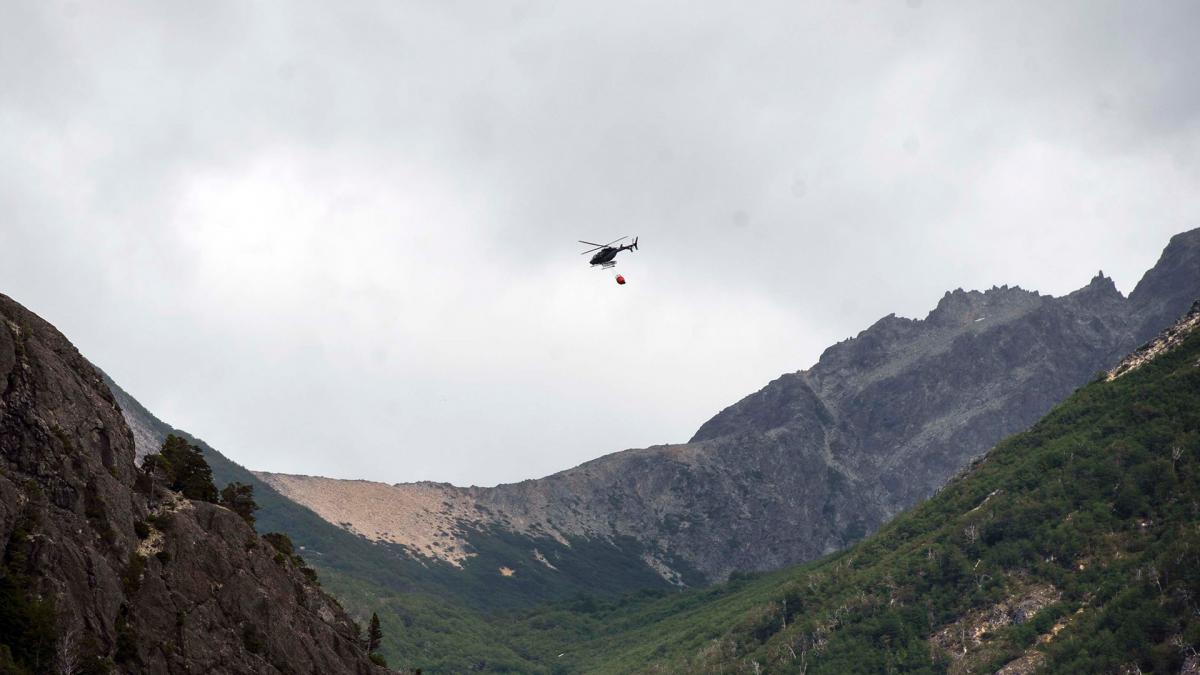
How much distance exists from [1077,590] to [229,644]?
15600 cm

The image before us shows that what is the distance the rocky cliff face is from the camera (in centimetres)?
6000

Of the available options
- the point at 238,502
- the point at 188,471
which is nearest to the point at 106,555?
the point at 188,471

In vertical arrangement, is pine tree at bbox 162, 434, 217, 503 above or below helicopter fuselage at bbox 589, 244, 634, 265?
below

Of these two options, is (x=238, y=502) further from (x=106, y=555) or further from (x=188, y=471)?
(x=106, y=555)

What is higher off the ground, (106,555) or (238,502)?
(238,502)

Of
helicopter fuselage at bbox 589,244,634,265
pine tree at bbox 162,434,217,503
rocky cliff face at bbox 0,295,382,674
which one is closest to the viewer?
rocky cliff face at bbox 0,295,382,674

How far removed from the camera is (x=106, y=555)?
6562 cm

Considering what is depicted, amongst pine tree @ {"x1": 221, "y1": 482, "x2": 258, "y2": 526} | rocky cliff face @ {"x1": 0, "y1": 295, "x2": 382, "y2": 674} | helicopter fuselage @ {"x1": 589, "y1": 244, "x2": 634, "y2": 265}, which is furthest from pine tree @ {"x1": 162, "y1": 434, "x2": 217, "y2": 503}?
helicopter fuselage @ {"x1": 589, "y1": 244, "x2": 634, "y2": 265}

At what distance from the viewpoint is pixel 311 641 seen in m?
81.2

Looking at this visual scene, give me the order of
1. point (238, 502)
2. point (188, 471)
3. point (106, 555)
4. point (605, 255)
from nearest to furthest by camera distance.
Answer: point (106, 555), point (188, 471), point (238, 502), point (605, 255)

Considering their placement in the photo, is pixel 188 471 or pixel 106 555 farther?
pixel 188 471

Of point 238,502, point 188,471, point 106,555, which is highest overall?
point 188,471

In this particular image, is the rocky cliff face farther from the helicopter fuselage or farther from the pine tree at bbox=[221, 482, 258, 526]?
the helicopter fuselage

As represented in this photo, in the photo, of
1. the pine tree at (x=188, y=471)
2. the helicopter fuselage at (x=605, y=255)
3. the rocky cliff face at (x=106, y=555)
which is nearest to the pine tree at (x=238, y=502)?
the pine tree at (x=188, y=471)
